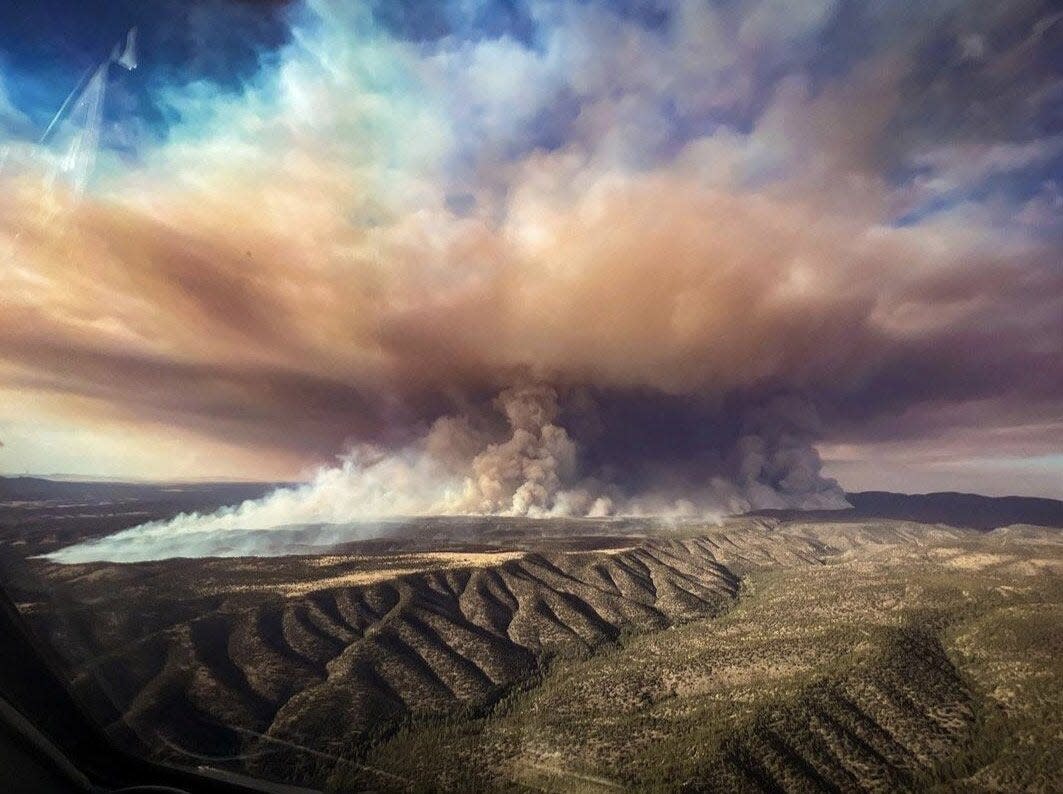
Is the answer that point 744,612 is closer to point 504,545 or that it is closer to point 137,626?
point 137,626

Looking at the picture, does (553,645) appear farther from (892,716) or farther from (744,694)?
(892,716)

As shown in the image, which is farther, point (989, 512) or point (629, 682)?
point (989, 512)

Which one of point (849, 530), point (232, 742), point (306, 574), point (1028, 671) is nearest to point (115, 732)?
point (232, 742)

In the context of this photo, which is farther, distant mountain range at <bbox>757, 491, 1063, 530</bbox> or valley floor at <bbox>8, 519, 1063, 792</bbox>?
distant mountain range at <bbox>757, 491, 1063, 530</bbox>

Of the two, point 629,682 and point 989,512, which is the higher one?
point 989,512

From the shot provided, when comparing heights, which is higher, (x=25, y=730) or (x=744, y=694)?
(x=25, y=730)

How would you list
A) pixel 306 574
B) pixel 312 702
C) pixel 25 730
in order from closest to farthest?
1. pixel 25 730
2. pixel 312 702
3. pixel 306 574

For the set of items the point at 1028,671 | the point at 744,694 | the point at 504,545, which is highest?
the point at 1028,671

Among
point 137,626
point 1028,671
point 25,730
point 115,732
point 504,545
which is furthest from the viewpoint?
point 504,545

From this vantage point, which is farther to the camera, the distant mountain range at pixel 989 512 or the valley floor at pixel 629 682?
the distant mountain range at pixel 989 512

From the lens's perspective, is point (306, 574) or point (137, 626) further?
point (306, 574)
